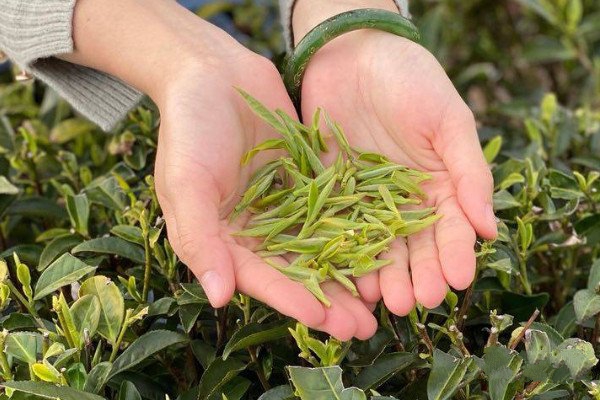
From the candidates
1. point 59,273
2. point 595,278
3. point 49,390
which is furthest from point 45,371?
point 595,278

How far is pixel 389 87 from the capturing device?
133cm

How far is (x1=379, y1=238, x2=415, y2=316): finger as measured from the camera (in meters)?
1.04

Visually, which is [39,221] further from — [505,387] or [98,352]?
[505,387]

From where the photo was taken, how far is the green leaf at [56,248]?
124 cm

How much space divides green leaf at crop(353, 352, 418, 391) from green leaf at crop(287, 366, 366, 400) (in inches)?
3.9

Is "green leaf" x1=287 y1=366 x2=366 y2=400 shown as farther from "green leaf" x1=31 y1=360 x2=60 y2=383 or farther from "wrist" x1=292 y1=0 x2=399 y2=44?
"wrist" x1=292 y1=0 x2=399 y2=44

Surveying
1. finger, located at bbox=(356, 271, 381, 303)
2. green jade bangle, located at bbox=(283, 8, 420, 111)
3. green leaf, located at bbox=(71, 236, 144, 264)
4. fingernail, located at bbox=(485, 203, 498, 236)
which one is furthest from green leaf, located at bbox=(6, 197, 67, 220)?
fingernail, located at bbox=(485, 203, 498, 236)

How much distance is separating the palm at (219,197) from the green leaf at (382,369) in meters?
0.04

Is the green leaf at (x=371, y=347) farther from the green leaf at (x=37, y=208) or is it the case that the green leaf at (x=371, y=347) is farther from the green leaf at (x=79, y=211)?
the green leaf at (x=37, y=208)

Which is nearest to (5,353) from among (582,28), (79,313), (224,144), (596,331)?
(79,313)

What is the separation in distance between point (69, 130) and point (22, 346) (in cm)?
83

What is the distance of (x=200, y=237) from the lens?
1.06 metres

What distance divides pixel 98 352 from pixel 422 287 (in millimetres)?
420

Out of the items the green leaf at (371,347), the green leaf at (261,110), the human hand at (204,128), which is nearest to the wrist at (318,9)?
the human hand at (204,128)
